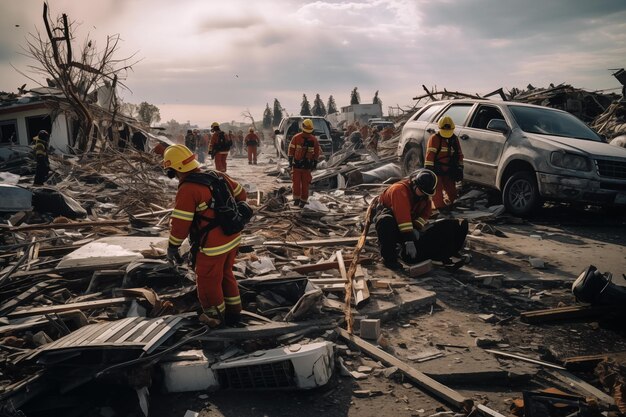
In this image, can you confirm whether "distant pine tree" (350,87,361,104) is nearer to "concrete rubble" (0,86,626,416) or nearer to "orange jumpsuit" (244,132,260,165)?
"orange jumpsuit" (244,132,260,165)

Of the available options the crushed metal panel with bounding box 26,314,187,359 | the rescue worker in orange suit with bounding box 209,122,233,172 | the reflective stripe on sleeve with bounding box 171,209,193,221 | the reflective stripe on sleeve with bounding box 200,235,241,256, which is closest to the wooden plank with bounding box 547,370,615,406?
the reflective stripe on sleeve with bounding box 200,235,241,256

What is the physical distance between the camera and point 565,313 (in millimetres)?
4059

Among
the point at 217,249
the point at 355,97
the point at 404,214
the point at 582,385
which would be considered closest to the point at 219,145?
the point at 404,214

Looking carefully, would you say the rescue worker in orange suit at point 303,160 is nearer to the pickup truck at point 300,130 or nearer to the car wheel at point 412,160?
the car wheel at point 412,160

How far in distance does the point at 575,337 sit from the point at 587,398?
1.14m

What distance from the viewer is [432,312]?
4445 mm

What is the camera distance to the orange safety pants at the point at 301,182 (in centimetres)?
919

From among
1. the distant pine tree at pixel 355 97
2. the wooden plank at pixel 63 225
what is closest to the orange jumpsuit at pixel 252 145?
the wooden plank at pixel 63 225

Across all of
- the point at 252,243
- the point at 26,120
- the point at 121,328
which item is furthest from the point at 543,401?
the point at 26,120

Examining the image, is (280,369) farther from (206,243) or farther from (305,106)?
(305,106)

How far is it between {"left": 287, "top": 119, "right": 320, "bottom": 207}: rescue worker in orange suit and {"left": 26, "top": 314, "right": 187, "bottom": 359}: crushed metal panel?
592 centimetres

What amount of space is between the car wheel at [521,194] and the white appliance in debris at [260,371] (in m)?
5.71

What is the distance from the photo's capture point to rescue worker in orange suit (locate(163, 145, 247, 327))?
358cm

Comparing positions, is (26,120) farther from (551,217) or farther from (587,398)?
(587,398)
